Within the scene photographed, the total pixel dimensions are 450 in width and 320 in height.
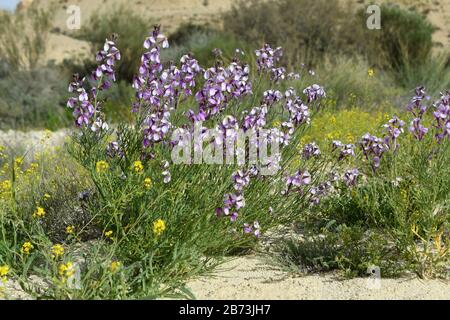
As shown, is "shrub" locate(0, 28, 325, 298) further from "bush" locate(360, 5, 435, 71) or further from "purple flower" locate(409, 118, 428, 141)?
"bush" locate(360, 5, 435, 71)

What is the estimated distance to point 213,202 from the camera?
11.9 feet

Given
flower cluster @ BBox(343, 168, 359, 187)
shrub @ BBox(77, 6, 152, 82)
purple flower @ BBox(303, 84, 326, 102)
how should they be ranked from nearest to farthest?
purple flower @ BBox(303, 84, 326, 102) < flower cluster @ BBox(343, 168, 359, 187) < shrub @ BBox(77, 6, 152, 82)

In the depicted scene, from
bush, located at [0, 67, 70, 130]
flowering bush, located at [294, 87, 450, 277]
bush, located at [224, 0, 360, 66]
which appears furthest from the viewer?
bush, located at [224, 0, 360, 66]

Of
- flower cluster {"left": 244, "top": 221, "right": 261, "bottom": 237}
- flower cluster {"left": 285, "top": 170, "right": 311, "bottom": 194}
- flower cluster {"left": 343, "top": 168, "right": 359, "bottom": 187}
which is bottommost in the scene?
flower cluster {"left": 244, "top": 221, "right": 261, "bottom": 237}

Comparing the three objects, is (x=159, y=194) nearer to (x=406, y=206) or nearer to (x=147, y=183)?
(x=147, y=183)

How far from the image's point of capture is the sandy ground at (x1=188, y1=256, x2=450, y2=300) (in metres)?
3.39

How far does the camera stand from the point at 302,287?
353 cm

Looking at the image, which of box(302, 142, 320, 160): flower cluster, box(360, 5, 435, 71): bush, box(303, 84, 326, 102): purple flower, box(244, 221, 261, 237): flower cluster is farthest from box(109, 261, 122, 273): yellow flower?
box(360, 5, 435, 71): bush

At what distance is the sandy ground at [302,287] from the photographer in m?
3.39

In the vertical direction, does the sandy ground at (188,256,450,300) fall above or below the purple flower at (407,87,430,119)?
below

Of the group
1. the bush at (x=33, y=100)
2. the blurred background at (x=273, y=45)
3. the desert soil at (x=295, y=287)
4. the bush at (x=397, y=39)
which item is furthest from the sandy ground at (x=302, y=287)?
the bush at (x=397, y=39)

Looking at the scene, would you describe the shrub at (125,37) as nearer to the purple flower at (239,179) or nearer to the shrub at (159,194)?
the shrub at (159,194)

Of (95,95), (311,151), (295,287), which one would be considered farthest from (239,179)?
(95,95)
